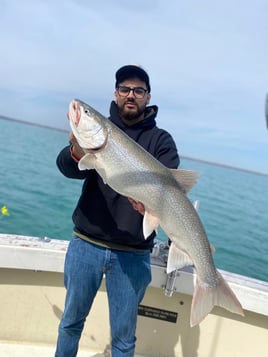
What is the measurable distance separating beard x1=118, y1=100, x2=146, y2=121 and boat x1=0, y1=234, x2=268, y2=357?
4.83ft

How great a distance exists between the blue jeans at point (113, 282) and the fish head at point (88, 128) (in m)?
0.86

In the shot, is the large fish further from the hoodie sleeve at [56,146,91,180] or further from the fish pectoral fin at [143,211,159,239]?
the hoodie sleeve at [56,146,91,180]

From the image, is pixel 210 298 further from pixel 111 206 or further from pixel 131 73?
pixel 131 73

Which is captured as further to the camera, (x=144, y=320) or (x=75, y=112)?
(x=144, y=320)

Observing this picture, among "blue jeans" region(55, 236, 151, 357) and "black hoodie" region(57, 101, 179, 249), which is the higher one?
"black hoodie" region(57, 101, 179, 249)

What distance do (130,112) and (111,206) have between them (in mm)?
776

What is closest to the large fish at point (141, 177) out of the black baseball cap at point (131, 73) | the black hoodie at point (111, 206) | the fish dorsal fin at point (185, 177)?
the fish dorsal fin at point (185, 177)

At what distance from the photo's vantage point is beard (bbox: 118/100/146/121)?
115 inches

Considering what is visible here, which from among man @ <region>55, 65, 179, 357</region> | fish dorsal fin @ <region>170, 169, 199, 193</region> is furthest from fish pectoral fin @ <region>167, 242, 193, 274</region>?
fish dorsal fin @ <region>170, 169, 199, 193</region>

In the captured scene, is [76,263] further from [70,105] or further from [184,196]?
[70,105]

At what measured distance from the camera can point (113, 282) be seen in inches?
111

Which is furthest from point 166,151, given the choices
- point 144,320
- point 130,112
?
point 144,320

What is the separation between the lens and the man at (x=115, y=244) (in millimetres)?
2787

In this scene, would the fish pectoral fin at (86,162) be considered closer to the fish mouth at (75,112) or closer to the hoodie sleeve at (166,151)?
the fish mouth at (75,112)
